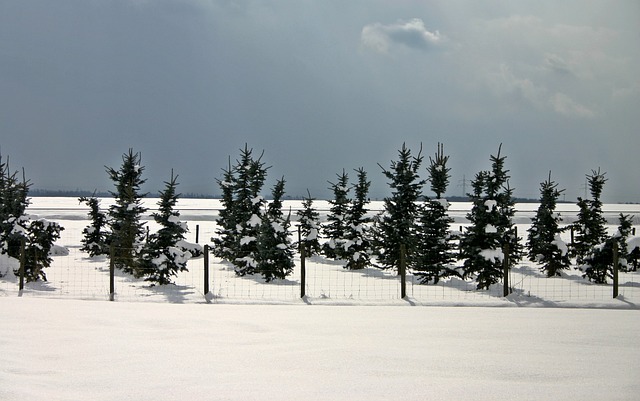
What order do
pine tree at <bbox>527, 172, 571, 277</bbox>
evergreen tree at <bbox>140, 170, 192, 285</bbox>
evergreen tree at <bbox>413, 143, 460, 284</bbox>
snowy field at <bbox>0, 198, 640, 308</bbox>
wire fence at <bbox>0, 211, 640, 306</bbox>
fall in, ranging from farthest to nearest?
pine tree at <bbox>527, 172, 571, 277</bbox> → evergreen tree at <bbox>413, 143, 460, 284</bbox> → evergreen tree at <bbox>140, 170, 192, 285</bbox> → wire fence at <bbox>0, 211, 640, 306</bbox> → snowy field at <bbox>0, 198, 640, 308</bbox>

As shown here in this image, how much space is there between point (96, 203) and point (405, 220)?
16.1 metres

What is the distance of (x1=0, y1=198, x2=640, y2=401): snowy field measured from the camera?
6.35 m

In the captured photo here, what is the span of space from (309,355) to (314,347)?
54cm

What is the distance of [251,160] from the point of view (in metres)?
25.6

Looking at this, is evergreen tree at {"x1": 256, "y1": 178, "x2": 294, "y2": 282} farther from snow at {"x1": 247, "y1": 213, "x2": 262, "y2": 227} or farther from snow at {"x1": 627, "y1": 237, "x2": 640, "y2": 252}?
snow at {"x1": 627, "y1": 237, "x2": 640, "y2": 252}

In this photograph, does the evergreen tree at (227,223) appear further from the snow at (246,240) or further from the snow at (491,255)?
the snow at (491,255)

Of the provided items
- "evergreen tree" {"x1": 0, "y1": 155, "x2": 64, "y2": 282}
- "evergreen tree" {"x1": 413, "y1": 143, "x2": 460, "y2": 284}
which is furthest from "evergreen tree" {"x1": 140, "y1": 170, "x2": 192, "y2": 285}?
"evergreen tree" {"x1": 413, "y1": 143, "x2": 460, "y2": 284}

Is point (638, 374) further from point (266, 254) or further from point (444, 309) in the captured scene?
point (266, 254)

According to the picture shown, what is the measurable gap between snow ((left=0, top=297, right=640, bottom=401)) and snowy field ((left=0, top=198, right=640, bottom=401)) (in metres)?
0.02

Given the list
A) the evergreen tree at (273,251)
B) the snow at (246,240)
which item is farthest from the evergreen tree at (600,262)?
the snow at (246,240)

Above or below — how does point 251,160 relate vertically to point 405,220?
above

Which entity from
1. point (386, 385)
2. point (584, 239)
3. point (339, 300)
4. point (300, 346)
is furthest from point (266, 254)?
point (584, 239)

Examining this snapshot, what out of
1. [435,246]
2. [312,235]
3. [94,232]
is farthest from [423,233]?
[94,232]

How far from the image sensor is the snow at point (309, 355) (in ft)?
20.6
